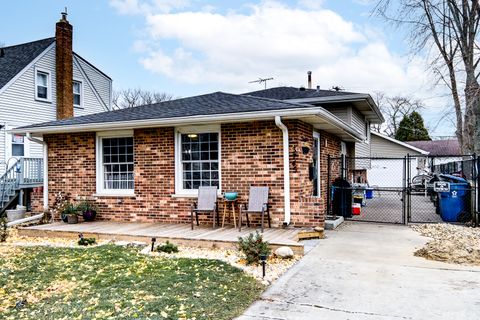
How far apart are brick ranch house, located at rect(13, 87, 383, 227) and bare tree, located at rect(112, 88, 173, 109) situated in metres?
31.6

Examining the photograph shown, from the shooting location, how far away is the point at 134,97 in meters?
41.1

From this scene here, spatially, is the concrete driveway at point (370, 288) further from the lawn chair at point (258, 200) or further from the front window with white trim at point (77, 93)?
the front window with white trim at point (77, 93)

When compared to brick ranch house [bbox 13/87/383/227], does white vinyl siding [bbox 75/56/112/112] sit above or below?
above

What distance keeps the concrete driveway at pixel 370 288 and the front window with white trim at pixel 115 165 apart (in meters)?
5.02

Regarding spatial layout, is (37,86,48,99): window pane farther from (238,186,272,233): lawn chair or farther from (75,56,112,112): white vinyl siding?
(238,186,272,233): lawn chair

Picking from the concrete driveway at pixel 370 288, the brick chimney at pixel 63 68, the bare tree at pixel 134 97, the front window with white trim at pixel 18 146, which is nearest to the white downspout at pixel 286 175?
the concrete driveway at pixel 370 288

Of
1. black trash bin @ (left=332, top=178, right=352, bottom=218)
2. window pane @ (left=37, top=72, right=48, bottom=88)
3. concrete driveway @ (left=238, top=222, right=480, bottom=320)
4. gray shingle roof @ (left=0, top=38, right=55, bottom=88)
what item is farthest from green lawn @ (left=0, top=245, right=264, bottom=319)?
window pane @ (left=37, top=72, right=48, bottom=88)

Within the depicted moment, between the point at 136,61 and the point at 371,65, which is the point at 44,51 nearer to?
the point at 136,61

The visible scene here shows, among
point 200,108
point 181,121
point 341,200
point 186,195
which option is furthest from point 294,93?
point 186,195

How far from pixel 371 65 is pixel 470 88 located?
9.22 meters

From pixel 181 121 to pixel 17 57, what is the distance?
1272 centimetres

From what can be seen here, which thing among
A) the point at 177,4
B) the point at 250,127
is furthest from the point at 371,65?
the point at 250,127

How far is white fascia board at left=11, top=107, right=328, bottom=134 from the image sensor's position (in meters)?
7.39

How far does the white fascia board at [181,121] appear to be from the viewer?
7.39m
